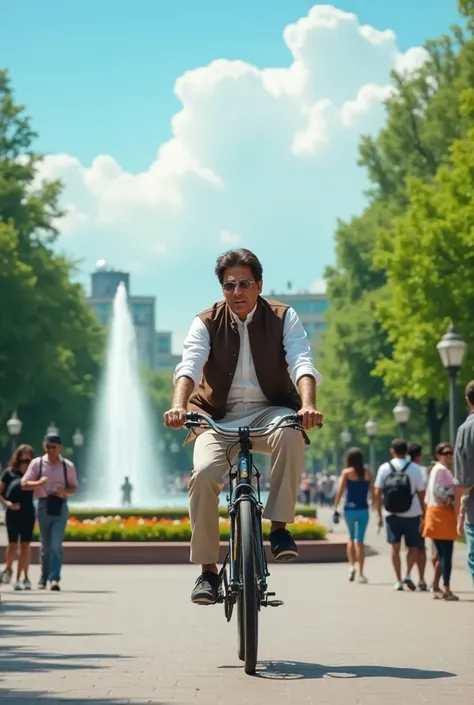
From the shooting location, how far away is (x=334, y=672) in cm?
936

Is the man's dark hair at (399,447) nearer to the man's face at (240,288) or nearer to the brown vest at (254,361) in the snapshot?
the brown vest at (254,361)

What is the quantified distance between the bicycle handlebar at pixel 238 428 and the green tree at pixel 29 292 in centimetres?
4995

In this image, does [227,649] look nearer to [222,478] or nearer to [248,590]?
[222,478]

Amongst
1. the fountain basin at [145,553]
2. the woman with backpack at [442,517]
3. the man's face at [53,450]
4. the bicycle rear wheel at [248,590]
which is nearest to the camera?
the bicycle rear wheel at [248,590]

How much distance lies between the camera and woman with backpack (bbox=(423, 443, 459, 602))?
1806cm

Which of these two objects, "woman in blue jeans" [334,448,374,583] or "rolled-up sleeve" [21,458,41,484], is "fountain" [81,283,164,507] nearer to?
"woman in blue jeans" [334,448,374,583]

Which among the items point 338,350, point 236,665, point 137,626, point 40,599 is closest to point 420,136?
point 338,350

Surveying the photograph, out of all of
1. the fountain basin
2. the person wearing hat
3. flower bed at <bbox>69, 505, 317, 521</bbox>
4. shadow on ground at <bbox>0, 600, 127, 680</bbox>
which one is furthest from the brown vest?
flower bed at <bbox>69, 505, 317, 521</bbox>

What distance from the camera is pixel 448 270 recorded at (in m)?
43.1

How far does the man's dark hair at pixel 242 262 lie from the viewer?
925 cm

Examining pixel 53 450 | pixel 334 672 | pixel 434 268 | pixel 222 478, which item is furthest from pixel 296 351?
pixel 434 268

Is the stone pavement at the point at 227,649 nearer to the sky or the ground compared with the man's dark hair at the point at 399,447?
nearer to the ground

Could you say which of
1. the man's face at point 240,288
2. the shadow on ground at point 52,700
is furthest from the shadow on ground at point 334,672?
the man's face at point 240,288

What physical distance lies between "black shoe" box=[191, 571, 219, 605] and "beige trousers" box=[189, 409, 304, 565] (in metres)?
0.09
